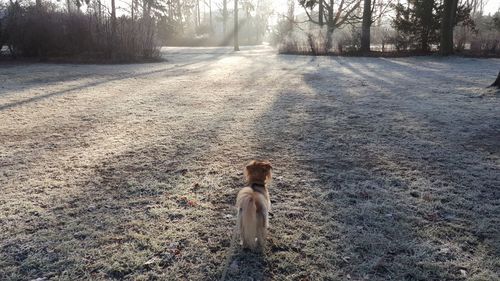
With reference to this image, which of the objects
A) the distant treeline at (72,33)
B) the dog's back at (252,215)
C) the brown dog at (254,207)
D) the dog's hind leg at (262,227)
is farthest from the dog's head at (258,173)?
the distant treeline at (72,33)

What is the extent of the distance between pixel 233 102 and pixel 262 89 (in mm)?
1850

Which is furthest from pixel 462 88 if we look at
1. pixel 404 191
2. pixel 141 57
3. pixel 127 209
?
pixel 141 57

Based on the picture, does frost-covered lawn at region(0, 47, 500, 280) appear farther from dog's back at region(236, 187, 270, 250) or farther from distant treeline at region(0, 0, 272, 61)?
distant treeline at region(0, 0, 272, 61)

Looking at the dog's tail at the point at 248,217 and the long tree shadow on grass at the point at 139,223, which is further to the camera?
the long tree shadow on grass at the point at 139,223

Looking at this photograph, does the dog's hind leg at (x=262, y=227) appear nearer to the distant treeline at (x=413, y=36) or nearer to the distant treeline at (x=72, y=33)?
the distant treeline at (x=72, y=33)

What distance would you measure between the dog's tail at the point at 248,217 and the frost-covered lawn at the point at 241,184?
0.53 feet

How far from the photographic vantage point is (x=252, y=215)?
92.4 inches

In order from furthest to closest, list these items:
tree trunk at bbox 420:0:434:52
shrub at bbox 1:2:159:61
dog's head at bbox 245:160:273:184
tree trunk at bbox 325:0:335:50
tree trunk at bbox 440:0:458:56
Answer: tree trunk at bbox 325:0:335:50 → tree trunk at bbox 420:0:434:52 → tree trunk at bbox 440:0:458:56 → shrub at bbox 1:2:159:61 → dog's head at bbox 245:160:273:184

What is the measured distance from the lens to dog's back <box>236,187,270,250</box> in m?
2.32

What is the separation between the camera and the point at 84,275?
2344 mm

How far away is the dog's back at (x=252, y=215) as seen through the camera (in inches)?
91.4

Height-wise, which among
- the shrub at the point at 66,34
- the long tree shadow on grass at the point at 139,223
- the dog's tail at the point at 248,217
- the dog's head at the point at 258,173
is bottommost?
the long tree shadow on grass at the point at 139,223

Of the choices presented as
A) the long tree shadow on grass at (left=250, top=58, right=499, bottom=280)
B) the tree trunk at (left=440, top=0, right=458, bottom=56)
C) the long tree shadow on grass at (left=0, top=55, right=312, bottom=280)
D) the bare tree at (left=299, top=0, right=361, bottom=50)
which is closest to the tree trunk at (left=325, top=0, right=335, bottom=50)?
the bare tree at (left=299, top=0, right=361, bottom=50)

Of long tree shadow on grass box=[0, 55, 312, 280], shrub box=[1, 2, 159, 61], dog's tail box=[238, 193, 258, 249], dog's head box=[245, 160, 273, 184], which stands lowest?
long tree shadow on grass box=[0, 55, 312, 280]
